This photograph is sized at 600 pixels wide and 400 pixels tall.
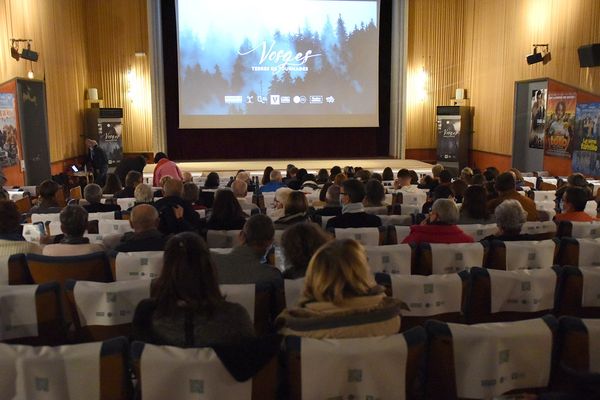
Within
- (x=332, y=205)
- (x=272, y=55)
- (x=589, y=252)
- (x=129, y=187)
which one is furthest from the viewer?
(x=272, y=55)

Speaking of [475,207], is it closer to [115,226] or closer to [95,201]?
[115,226]

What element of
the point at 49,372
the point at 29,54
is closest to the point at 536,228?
the point at 49,372

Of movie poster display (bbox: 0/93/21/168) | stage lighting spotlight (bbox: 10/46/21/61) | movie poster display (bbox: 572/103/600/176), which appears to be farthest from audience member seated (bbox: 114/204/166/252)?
movie poster display (bbox: 572/103/600/176)

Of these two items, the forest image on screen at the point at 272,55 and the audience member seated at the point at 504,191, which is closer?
→ the audience member seated at the point at 504,191

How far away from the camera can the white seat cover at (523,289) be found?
9.32 ft

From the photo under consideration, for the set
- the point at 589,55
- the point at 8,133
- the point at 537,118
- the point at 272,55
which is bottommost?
the point at 8,133

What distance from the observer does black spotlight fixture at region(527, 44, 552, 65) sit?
12.5m

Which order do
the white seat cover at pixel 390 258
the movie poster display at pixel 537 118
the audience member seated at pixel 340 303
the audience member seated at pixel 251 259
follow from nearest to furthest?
1. the audience member seated at pixel 340 303
2. the audience member seated at pixel 251 259
3. the white seat cover at pixel 390 258
4. the movie poster display at pixel 537 118

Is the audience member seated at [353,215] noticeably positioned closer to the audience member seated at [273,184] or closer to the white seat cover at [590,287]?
the white seat cover at [590,287]

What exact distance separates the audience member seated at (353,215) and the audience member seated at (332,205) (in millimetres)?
448

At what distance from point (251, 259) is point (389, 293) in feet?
2.64

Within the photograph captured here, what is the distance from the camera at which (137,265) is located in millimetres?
3299

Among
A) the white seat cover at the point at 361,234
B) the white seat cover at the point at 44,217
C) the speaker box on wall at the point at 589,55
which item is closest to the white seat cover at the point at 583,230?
the white seat cover at the point at 361,234

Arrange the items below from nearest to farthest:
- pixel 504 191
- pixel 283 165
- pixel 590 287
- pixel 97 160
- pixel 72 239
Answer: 1. pixel 590 287
2. pixel 72 239
3. pixel 504 191
4. pixel 97 160
5. pixel 283 165
